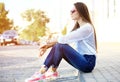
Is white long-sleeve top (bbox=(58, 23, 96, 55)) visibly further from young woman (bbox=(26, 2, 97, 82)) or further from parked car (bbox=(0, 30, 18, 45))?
parked car (bbox=(0, 30, 18, 45))

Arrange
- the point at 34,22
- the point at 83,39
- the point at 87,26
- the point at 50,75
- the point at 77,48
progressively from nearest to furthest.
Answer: the point at 50,75 → the point at 87,26 → the point at 83,39 → the point at 77,48 → the point at 34,22

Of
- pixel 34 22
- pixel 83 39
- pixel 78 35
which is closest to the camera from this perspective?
pixel 78 35

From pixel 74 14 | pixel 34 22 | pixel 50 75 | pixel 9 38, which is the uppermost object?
pixel 74 14

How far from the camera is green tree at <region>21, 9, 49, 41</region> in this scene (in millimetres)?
42875

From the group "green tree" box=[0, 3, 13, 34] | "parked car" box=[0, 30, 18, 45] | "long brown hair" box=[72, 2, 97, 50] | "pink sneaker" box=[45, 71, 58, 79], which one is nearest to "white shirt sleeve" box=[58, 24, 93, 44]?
"long brown hair" box=[72, 2, 97, 50]

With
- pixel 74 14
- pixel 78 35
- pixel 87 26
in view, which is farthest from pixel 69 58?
pixel 74 14

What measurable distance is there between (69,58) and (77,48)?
351mm

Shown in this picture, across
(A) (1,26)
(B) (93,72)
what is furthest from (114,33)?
(A) (1,26)

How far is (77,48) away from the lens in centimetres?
545

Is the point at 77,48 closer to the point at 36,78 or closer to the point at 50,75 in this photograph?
the point at 50,75

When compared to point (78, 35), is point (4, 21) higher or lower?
lower

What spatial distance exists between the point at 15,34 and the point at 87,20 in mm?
20260

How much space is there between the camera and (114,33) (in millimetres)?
22266

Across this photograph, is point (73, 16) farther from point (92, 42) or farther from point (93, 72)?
point (93, 72)
